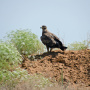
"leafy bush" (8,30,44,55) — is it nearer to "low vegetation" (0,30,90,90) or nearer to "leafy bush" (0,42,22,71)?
"low vegetation" (0,30,90,90)

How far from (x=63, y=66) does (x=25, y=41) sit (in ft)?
8.03

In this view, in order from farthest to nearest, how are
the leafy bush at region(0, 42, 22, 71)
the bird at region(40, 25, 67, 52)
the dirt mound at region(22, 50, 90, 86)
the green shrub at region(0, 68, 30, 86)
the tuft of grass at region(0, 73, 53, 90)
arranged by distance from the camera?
the bird at region(40, 25, 67, 52) → the dirt mound at region(22, 50, 90, 86) → the leafy bush at region(0, 42, 22, 71) → the green shrub at region(0, 68, 30, 86) → the tuft of grass at region(0, 73, 53, 90)

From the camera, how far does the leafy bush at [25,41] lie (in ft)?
27.2

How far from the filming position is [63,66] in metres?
6.92

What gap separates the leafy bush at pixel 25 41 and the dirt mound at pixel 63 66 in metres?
0.85

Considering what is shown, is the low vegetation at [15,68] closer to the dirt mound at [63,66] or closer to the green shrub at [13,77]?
the green shrub at [13,77]

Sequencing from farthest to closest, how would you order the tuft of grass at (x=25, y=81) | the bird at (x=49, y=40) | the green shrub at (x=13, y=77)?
the bird at (x=49, y=40) → the green shrub at (x=13, y=77) → the tuft of grass at (x=25, y=81)

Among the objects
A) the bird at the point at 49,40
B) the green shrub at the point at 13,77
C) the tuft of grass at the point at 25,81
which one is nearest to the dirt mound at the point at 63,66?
the bird at the point at 49,40

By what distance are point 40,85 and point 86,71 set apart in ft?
7.64

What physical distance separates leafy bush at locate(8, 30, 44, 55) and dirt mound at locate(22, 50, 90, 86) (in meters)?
0.85

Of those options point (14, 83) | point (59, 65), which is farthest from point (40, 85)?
point (59, 65)

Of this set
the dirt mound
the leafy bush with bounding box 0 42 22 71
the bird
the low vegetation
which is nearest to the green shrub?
the low vegetation

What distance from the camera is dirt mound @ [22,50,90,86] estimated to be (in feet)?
20.7

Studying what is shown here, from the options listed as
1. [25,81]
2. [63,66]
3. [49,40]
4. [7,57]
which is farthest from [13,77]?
[49,40]
